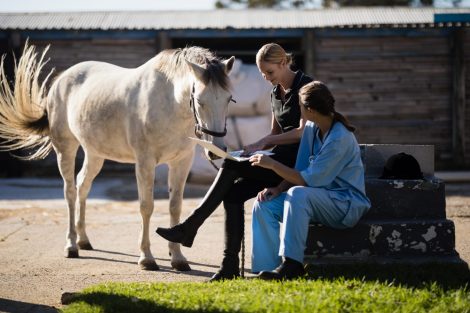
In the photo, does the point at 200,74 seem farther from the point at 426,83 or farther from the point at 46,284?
the point at 426,83

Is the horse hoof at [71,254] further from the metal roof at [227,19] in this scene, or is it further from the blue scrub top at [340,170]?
the metal roof at [227,19]

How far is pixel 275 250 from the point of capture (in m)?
4.94

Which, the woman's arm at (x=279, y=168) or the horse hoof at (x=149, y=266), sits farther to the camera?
the horse hoof at (x=149, y=266)

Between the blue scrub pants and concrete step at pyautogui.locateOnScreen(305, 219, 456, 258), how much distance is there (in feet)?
0.59

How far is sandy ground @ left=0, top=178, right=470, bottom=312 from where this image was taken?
520cm

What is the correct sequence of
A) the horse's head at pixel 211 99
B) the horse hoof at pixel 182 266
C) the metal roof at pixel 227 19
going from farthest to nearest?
the metal roof at pixel 227 19 < the horse hoof at pixel 182 266 < the horse's head at pixel 211 99

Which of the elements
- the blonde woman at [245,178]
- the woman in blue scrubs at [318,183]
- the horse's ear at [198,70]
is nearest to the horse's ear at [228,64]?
the horse's ear at [198,70]

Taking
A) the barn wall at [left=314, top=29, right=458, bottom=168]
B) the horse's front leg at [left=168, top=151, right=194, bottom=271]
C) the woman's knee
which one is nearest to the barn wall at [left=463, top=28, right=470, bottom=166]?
the barn wall at [left=314, top=29, right=458, bottom=168]

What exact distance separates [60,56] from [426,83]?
851 centimetres

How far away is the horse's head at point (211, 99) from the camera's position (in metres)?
5.05

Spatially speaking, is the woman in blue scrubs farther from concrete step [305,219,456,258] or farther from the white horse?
the white horse

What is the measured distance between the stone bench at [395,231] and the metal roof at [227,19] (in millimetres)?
9692

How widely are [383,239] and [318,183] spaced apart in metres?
0.78

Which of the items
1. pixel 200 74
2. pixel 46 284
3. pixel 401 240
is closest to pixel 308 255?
pixel 401 240
